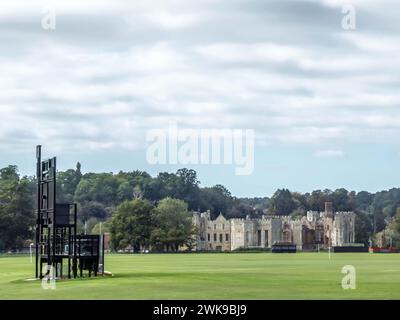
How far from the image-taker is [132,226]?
169500mm

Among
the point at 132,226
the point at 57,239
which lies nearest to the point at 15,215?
the point at 132,226

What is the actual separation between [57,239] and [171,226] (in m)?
127

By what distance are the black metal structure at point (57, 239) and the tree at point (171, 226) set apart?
375ft

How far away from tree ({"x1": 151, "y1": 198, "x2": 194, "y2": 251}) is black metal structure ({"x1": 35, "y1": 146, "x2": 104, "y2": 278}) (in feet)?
375

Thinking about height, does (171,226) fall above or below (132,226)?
above

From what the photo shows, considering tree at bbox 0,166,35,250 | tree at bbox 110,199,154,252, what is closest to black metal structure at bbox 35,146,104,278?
tree at bbox 110,199,154,252

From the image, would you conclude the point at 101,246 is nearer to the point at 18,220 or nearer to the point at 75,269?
the point at 75,269

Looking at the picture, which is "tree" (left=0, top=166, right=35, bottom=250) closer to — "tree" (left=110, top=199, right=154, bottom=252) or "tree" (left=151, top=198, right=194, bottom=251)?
"tree" (left=110, top=199, right=154, bottom=252)

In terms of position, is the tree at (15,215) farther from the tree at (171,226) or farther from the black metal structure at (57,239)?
the black metal structure at (57,239)

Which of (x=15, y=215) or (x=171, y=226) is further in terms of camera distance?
(x=171, y=226)

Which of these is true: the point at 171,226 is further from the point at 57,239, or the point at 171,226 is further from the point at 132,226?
the point at 57,239

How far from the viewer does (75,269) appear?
53125 millimetres

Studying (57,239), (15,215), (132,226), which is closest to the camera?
(57,239)
